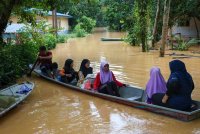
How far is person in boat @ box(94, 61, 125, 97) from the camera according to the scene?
9258 mm

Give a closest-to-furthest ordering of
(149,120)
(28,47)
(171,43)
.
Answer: (149,120)
(28,47)
(171,43)

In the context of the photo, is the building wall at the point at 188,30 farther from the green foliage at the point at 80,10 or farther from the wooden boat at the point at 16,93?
the green foliage at the point at 80,10

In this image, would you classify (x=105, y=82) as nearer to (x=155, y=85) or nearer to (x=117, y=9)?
(x=155, y=85)

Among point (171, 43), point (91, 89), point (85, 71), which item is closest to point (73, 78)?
point (85, 71)

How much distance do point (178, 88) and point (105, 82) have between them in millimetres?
2652

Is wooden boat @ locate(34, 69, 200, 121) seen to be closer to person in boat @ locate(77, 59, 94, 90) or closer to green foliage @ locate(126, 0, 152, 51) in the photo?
person in boat @ locate(77, 59, 94, 90)

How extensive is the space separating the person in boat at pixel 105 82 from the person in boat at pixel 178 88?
A: 206 cm

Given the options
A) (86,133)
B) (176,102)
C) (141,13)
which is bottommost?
(86,133)

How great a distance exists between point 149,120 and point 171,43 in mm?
17983

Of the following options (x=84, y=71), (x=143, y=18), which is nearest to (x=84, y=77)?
(x=84, y=71)

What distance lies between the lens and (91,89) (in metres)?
9.90

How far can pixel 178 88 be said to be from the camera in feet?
23.6

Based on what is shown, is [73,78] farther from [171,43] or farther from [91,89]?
[171,43]

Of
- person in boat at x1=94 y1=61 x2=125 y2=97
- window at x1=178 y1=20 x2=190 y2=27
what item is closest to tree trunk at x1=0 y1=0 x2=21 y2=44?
person in boat at x1=94 y1=61 x2=125 y2=97
